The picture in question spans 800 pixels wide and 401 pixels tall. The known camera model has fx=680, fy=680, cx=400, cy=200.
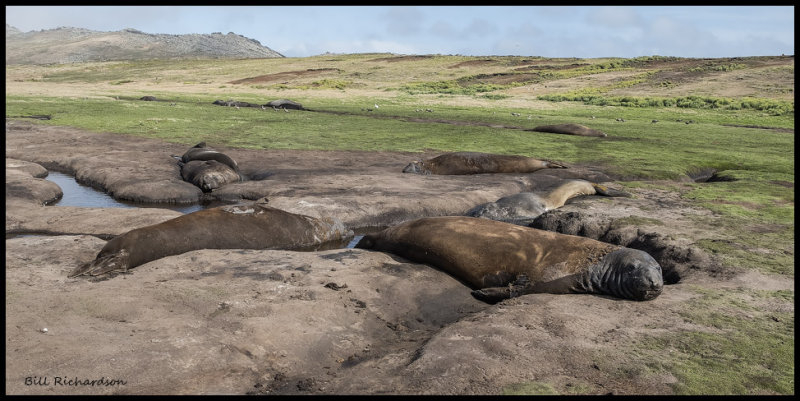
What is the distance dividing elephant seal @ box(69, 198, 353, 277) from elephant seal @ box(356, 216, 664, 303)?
4.99 ft

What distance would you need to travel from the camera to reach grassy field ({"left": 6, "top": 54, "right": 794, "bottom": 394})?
5.55 m

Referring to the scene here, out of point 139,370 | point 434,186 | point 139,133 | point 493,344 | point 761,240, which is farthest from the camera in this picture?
point 139,133

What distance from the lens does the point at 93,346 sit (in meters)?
4.75

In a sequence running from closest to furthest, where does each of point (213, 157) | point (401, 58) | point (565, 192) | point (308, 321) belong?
point (308, 321) < point (565, 192) < point (213, 157) < point (401, 58)

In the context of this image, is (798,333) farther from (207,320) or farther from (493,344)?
(207,320)

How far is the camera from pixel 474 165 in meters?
14.2

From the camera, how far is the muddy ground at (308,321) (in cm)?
450

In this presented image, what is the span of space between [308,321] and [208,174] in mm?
7276

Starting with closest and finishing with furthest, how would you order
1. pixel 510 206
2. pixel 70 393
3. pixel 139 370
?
pixel 70 393
pixel 139 370
pixel 510 206

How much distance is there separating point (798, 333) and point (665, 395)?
1.79 metres

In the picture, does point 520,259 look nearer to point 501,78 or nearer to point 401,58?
point 501,78

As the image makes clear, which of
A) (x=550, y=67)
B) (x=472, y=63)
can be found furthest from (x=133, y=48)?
(x=550, y=67)

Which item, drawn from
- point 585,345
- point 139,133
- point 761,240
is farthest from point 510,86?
point 585,345

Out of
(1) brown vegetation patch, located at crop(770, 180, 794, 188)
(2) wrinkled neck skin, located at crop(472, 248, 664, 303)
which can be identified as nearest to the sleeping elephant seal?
(2) wrinkled neck skin, located at crop(472, 248, 664, 303)
